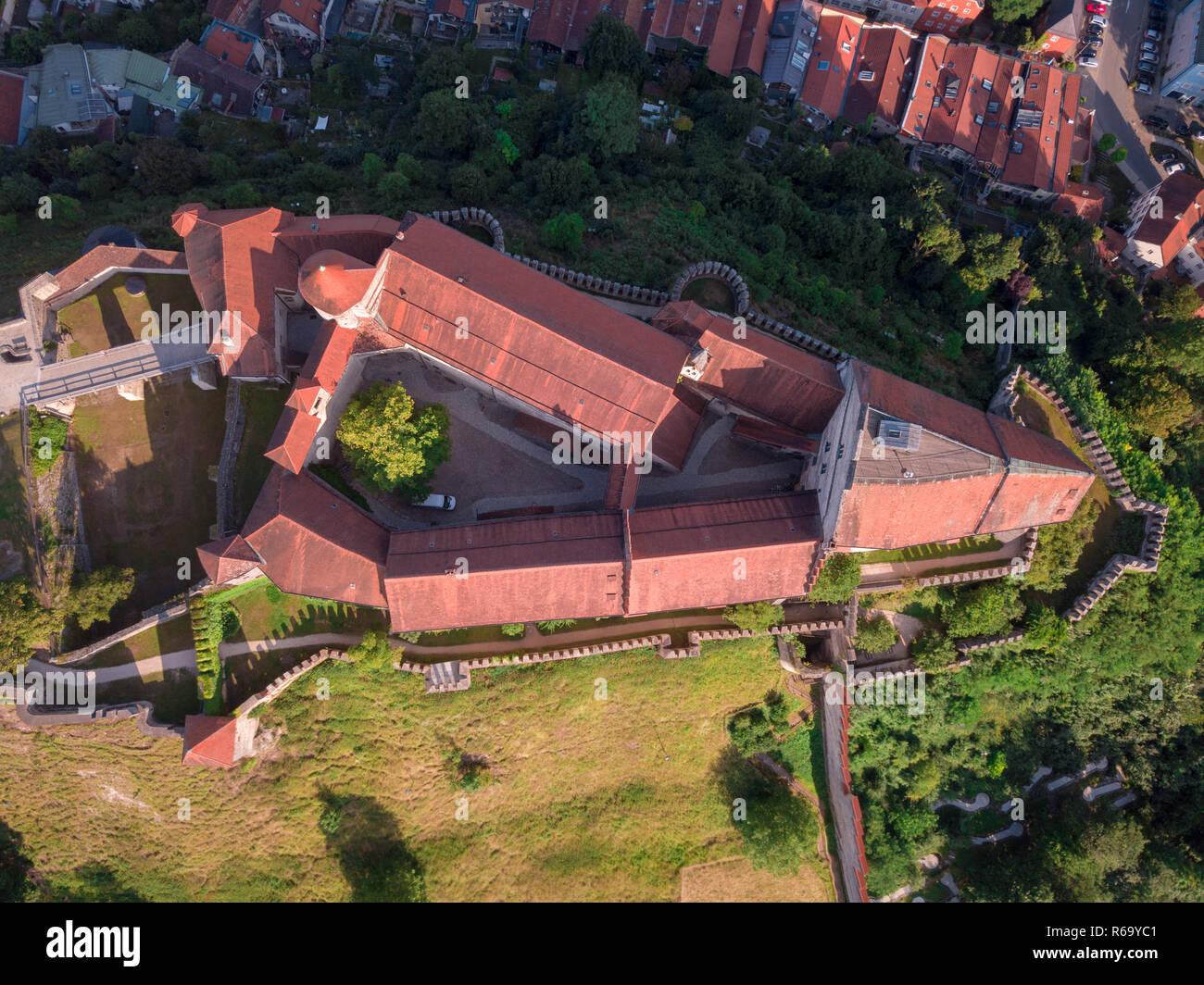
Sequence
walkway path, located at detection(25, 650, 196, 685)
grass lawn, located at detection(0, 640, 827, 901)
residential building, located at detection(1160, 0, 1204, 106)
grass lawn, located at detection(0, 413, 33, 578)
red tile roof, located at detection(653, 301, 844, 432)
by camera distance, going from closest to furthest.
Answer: grass lawn, located at detection(0, 413, 33, 578) < red tile roof, located at detection(653, 301, 844, 432) < walkway path, located at detection(25, 650, 196, 685) < grass lawn, located at detection(0, 640, 827, 901) < residential building, located at detection(1160, 0, 1204, 106)

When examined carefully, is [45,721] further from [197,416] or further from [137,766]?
[197,416]

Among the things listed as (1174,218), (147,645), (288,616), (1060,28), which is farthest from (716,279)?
(1060,28)

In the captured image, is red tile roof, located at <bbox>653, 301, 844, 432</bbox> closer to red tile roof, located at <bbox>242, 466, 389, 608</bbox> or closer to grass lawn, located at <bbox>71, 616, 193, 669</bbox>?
red tile roof, located at <bbox>242, 466, 389, 608</bbox>

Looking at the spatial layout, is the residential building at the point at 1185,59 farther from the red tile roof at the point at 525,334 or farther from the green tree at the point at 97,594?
the green tree at the point at 97,594

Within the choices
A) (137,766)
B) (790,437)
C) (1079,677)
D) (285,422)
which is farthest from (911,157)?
(137,766)

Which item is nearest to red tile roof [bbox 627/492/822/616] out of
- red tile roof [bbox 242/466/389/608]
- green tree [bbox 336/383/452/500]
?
green tree [bbox 336/383/452/500]

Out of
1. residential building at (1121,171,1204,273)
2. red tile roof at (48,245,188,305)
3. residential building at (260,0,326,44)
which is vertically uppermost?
residential building at (260,0,326,44)

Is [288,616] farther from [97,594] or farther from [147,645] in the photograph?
[97,594]
